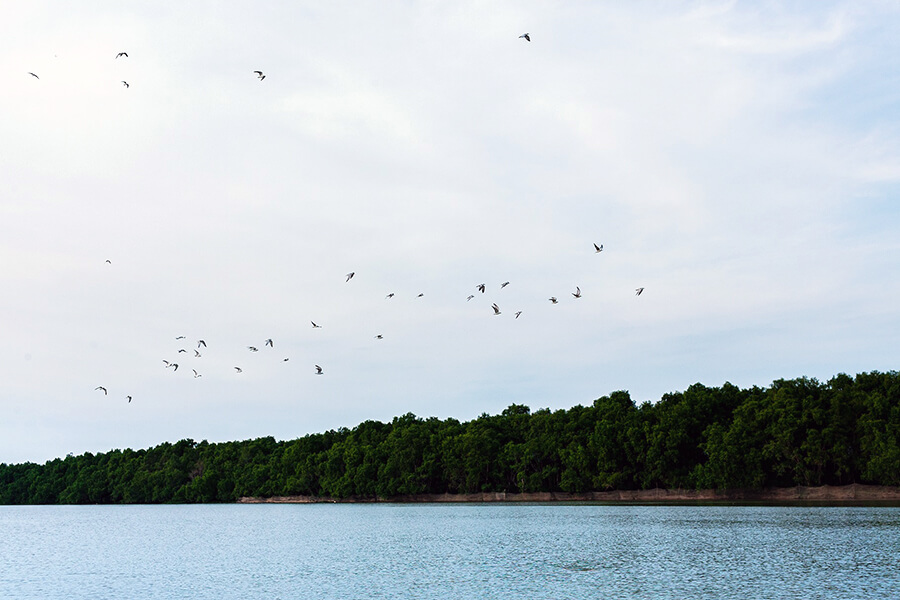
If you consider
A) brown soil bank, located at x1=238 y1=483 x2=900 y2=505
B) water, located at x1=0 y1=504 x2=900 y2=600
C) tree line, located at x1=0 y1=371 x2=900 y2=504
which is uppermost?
tree line, located at x1=0 y1=371 x2=900 y2=504

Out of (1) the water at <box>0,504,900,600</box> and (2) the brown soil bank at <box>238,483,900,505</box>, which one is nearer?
(1) the water at <box>0,504,900,600</box>

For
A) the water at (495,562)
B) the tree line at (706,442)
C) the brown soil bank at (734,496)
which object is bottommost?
the water at (495,562)

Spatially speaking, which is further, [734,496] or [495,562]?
[734,496]

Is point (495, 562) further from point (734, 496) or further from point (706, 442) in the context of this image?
point (734, 496)

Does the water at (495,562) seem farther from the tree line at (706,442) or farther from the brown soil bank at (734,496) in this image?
the brown soil bank at (734,496)

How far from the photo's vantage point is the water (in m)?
47.5

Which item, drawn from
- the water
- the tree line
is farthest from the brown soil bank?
the water

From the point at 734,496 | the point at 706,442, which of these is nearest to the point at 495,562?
the point at 706,442

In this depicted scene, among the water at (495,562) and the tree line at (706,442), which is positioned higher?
the tree line at (706,442)

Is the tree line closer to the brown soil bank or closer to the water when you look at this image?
Answer: the brown soil bank

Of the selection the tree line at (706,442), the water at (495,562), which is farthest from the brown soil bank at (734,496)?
the water at (495,562)

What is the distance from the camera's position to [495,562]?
60750 mm

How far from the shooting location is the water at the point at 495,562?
47.5m

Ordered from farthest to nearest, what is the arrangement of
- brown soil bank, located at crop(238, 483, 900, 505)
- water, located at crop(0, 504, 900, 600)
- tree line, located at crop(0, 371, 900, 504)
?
brown soil bank, located at crop(238, 483, 900, 505) → tree line, located at crop(0, 371, 900, 504) → water, located at crop(0, 504, 900, 600)
